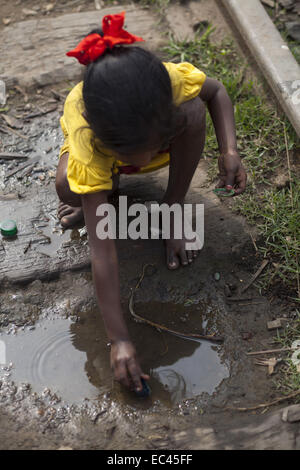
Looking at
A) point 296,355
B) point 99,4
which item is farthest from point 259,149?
point 99,4

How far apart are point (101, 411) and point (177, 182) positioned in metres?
1.06

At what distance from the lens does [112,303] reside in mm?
2014

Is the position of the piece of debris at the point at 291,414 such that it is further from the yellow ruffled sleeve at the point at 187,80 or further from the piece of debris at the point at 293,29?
the piece of debris at the point at 293,29

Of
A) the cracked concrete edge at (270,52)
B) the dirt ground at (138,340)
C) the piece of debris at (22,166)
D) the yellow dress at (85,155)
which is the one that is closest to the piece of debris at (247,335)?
the dirt ground at (138,340)

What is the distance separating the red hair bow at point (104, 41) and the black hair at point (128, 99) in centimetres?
3

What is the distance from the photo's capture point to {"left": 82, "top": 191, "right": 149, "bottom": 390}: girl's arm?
1974 mm

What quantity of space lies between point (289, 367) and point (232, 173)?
85 cm

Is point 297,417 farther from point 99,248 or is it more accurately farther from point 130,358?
point 99,248

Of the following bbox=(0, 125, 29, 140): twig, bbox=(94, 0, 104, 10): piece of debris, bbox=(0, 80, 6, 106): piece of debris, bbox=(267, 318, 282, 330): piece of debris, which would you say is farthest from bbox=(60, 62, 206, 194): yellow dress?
bbox=(94, 0, 104, 10): piece of debris

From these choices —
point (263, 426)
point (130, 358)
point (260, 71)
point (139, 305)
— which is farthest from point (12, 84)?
point (263, 426)

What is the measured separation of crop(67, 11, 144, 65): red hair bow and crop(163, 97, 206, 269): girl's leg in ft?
1.60

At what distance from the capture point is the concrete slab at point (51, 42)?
3.55m

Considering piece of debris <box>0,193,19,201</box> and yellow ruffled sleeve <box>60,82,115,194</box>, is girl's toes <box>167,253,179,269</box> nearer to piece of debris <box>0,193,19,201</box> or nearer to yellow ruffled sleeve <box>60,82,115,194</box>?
yellow ruffled sleeve <box>60,82,115,194</box>

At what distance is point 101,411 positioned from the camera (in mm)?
2084
